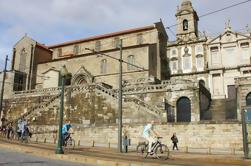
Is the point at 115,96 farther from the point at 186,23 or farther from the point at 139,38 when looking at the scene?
the point at 186,23

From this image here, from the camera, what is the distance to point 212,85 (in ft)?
170

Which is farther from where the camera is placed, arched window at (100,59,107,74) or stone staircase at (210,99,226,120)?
arched window at (100,59,107,74)

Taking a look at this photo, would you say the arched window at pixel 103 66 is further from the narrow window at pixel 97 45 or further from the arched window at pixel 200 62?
the arched window at pixel 200 62

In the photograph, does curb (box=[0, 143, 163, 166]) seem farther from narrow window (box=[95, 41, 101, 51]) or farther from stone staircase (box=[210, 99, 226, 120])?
narrow window (box=[95, 41, 101, 51])

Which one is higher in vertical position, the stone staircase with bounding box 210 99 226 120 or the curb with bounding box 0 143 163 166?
the stone staircase with bounding box 210 99 226 120

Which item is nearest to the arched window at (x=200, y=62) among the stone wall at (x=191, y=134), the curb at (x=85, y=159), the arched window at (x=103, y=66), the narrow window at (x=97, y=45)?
the arched window at (x=103, y=66)

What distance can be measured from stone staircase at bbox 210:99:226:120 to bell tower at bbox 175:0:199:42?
21.5m

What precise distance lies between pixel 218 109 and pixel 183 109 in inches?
214

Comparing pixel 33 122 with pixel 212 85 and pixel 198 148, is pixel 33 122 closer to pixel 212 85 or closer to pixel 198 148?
pixel 198 148

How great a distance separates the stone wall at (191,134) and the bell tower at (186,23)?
34.0 metres

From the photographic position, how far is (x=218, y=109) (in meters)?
37.1

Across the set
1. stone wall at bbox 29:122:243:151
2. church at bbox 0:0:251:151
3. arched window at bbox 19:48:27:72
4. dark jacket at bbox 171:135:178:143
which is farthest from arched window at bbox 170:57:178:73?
dark jacket at bbox 171:135:178:143

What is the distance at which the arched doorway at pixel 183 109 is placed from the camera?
110 ft

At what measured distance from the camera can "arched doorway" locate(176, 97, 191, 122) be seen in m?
33.5
